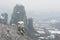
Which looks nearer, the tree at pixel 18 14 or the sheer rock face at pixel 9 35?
the sheer rock face at pixel 9 35

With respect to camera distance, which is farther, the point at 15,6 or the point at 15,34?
the point at 15,6

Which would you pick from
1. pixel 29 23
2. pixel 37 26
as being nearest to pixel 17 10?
pixel 29 23

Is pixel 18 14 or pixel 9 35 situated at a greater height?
pixel 18 14

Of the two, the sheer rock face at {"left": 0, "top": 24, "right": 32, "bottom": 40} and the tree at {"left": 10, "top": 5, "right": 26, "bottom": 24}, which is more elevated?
the tree at {"left": 10, "top": 5, "right": 26, "bottom": 24}

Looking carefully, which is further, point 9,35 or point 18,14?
point 18,14

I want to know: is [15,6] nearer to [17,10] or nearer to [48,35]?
[17,10]

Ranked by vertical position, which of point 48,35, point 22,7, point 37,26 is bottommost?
point 48,35

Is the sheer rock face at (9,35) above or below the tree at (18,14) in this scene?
below

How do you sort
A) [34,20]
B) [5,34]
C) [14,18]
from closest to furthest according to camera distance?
1. [5,34]
2. [14,18]
3. [34,20]

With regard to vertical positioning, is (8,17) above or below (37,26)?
above

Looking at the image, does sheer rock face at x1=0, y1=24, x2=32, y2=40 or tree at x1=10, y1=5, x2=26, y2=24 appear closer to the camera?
sheer rock face at x1=0, y1=24, x2=32, y2=40

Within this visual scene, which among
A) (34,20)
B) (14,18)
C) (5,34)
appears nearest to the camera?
(5,34)
